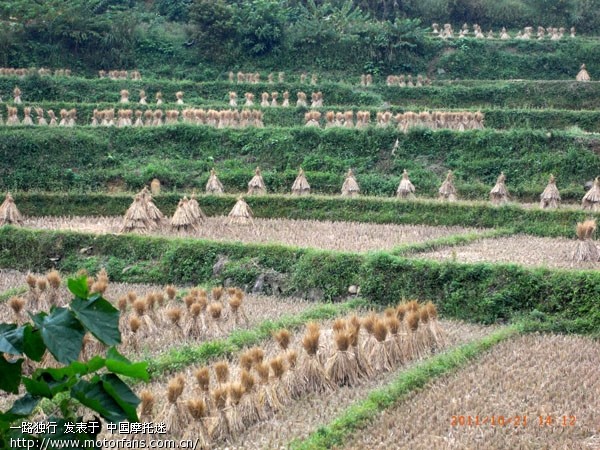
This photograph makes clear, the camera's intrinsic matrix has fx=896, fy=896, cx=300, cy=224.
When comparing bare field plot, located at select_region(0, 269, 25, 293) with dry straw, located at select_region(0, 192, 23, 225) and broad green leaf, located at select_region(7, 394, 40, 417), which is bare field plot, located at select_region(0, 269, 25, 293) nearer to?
dry straw, located at select_region(0, 192, 23, 225)

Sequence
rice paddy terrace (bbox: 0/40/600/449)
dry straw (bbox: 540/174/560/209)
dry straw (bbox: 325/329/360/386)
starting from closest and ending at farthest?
rice paddy terrace (bbox: 0/40/600/449) → dry straw (bbox: 325/329/360/386) → dry straw (bbox: 540/174/560/209)

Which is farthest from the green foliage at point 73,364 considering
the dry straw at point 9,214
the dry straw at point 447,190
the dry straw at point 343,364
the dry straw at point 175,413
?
the dry straw at point 447,190

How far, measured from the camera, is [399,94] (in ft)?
104

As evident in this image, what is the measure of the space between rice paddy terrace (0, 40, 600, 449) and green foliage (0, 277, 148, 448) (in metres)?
3.64

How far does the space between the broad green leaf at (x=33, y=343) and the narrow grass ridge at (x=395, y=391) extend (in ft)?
12.2

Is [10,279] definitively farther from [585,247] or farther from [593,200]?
[593,200]

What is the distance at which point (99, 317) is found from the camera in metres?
4.91

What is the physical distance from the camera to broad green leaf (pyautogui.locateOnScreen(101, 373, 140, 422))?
4812mm

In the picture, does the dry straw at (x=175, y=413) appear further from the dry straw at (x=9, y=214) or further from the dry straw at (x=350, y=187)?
the dry straw at (x=350, y=187)

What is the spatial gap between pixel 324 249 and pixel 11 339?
11.8 meters

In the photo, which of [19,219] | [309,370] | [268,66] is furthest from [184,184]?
[309,370]

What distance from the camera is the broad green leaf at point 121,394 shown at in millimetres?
4812

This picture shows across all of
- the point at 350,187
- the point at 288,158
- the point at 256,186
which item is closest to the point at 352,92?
the point at 288,158

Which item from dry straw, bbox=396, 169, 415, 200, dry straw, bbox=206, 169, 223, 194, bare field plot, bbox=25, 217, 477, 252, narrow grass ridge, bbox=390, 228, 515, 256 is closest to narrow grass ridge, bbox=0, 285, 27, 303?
bare field plot, bbox=25, 217, 477, 252
